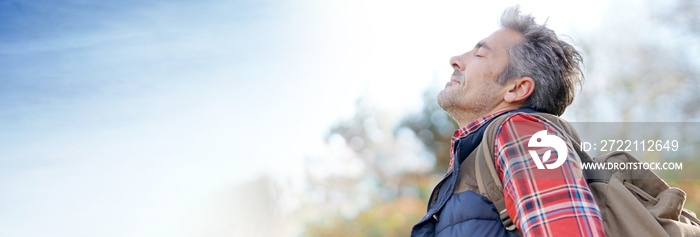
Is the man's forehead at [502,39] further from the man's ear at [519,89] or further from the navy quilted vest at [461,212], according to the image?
the navy quilted vest at [461,212]

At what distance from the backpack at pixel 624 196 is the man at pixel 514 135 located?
2cm

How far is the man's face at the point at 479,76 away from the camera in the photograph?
1.61 meters

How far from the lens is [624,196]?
3.77ft

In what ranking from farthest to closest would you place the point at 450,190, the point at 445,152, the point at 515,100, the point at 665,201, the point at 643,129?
the point at 445,152 → the point at 643,129 → the point at 515,100 → the point at 450,190 → the point at 665,201

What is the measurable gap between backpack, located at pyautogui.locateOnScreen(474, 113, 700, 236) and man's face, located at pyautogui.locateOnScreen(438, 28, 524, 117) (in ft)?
0.94

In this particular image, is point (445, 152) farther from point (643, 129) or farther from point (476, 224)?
point (476, 224)

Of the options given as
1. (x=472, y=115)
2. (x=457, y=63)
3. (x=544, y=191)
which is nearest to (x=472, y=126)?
(x=472, y=115)

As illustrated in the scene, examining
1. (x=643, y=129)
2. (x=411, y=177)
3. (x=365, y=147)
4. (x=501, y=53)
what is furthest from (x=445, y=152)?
(x=501, y=53)

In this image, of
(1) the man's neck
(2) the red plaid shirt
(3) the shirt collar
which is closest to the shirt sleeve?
(2) the red plaid shirt

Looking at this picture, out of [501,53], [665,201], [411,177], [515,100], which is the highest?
[411,177]

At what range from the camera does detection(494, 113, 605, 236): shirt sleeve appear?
1.08 meters

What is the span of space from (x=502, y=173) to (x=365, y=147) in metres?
4.26

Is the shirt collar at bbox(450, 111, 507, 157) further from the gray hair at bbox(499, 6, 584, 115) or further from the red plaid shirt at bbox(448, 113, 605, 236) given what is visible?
the red plaid shirt at bbox(448, 113, 605, 236)

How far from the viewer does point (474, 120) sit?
162cm
